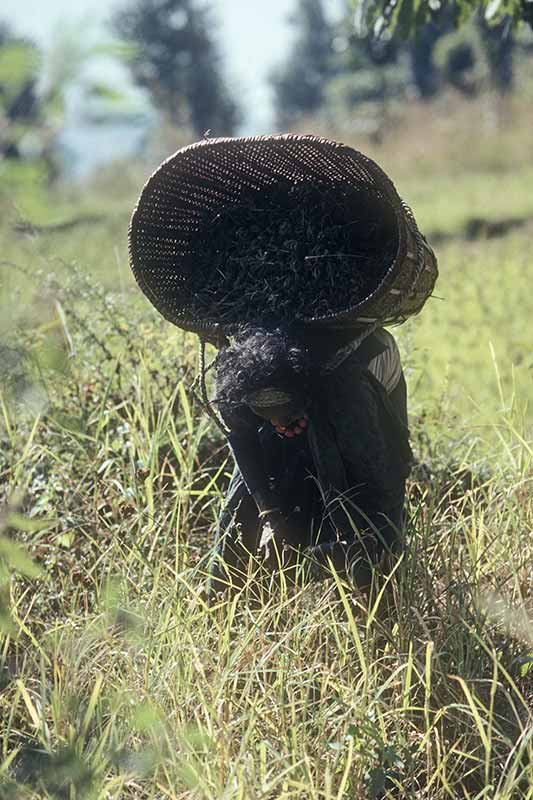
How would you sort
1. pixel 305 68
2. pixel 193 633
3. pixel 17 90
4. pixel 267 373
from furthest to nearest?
pixel 305 68
pixel 193 633
pixel 267 373
pixel 17 90

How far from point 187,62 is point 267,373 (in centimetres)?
3980

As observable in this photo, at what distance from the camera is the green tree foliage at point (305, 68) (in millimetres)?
55906

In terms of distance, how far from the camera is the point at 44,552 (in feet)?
10.7

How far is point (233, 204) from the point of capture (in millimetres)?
2934

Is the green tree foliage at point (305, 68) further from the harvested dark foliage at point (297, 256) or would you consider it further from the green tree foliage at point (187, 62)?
the harvested dark foliage at point (297, 256)

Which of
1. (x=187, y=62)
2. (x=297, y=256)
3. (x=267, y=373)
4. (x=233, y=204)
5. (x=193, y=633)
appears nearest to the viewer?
(x=267, y=373)

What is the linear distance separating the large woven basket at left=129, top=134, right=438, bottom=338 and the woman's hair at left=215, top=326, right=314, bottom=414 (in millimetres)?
135

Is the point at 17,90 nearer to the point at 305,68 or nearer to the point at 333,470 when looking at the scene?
the point at 333,470

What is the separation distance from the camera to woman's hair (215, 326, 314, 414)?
8.22 feet

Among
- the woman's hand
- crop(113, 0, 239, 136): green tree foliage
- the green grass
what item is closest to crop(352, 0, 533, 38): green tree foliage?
the green grass

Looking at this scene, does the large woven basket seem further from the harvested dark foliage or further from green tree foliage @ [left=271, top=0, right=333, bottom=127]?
green tree foliage @ [left=271, top=0, right=333, bottom=127]

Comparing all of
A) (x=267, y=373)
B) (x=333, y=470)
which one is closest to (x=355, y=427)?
(x=333, y=470)

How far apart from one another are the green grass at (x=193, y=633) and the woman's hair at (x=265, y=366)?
39 centimetres

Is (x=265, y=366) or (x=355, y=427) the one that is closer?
(x=265, y=366)
